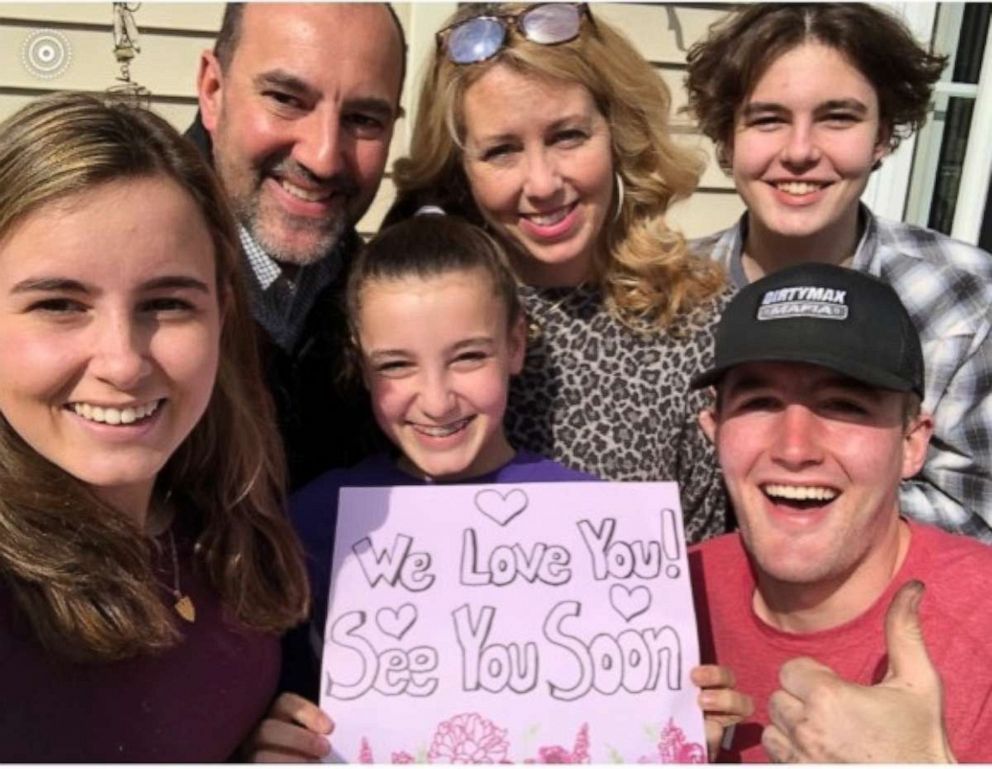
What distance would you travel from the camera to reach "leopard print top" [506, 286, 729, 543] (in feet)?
7.80

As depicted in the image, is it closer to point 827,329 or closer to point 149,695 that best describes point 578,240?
point 827,329

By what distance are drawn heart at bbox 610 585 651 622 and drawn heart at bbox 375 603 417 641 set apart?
1.22 ft

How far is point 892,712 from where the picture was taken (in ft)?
4.72

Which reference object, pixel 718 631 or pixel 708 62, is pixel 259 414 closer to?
pixel 718 631

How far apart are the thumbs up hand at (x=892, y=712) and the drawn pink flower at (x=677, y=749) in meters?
0.22

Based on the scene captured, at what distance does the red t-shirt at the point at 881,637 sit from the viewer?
63.9 inches

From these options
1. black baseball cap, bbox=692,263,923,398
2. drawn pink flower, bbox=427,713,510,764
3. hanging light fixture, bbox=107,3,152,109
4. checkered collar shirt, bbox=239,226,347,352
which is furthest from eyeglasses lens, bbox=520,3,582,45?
hanging light fixture, bbox=107,3,152,109

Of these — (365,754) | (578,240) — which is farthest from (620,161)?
(365,754)

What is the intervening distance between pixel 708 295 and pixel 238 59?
1358mm

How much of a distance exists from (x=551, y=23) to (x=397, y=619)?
1480mm

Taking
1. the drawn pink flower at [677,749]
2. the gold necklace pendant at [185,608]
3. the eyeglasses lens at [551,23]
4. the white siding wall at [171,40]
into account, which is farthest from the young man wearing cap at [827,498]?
the white siding wall at [171,40]

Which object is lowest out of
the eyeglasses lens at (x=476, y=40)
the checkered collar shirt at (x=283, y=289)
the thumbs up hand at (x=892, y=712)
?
the thumbs up hand at (x=892, y=712)

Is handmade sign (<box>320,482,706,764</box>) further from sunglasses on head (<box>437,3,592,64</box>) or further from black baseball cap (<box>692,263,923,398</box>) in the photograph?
sunglasses on head (<box>437,3,592,64</box>)

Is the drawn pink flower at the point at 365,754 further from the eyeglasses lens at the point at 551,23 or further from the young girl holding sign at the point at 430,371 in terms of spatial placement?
the eyeglasses lens at the point at 551,23
